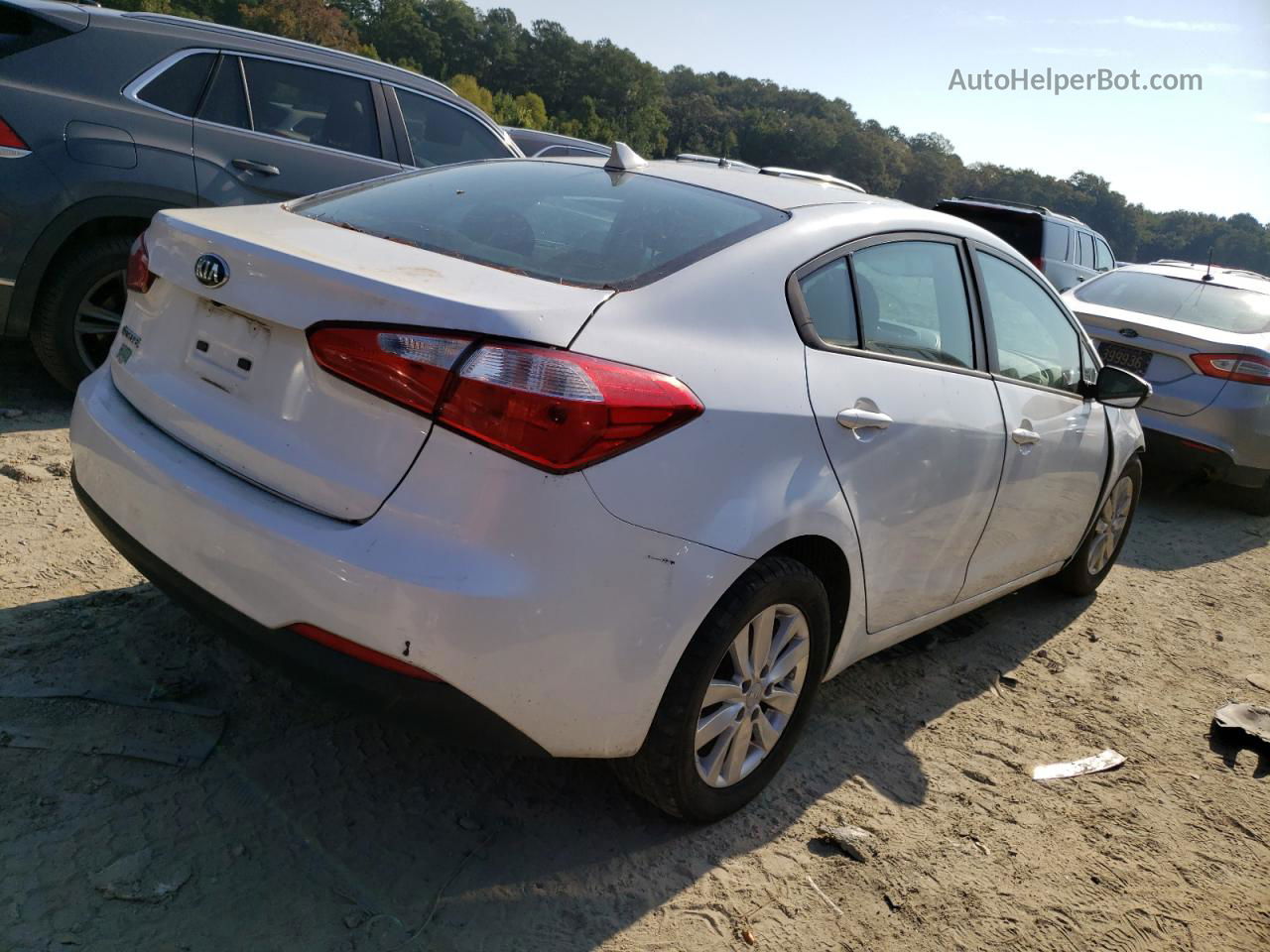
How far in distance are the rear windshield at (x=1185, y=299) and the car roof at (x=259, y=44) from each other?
5013mm

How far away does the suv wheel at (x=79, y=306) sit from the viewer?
4734mm

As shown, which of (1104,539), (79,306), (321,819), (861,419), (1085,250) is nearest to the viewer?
(321,819)

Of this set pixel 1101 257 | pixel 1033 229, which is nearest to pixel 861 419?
pixel 1033 229

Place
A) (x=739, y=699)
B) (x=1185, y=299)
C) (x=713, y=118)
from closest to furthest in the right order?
(x=739, y=699) → (x=1185, y=299) → (x=713, y=118)

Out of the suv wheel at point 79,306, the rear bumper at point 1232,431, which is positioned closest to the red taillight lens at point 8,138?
the suv wheel at point 79,306

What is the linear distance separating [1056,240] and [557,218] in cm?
1234

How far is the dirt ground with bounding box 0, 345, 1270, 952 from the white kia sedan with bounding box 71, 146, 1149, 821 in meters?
0.28

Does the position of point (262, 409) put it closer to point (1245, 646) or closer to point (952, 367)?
point (952, 367)

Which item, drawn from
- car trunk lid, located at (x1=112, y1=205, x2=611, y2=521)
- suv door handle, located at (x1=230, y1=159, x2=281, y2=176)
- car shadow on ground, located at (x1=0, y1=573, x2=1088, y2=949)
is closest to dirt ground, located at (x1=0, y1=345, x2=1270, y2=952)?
car shadow on ground, located at (x1=0, y1=573, x2=1088, y2=949)

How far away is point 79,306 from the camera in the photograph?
4.80m

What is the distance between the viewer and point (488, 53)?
113750 millimetres

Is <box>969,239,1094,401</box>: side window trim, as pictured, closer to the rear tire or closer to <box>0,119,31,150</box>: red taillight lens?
Result: the rear tire

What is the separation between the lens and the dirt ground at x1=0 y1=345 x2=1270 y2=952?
7.28ft

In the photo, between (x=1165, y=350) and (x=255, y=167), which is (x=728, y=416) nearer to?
(x=255, y=167)
